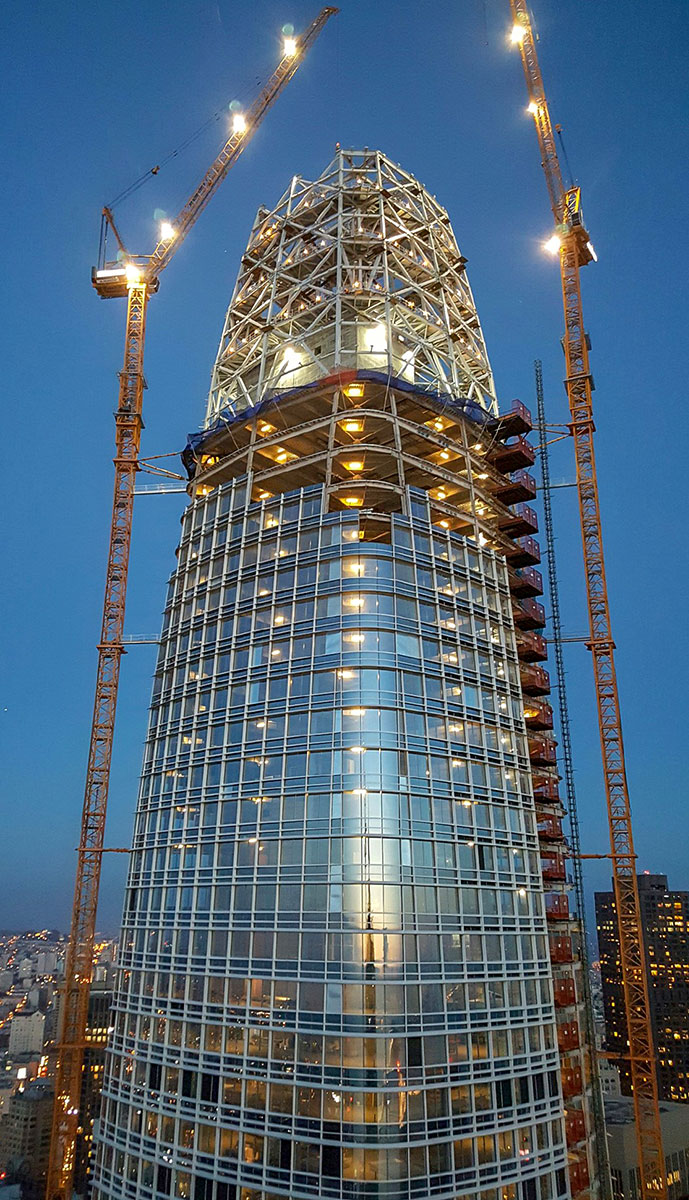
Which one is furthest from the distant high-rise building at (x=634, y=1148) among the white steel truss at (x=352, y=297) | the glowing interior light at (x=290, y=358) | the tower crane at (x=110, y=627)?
the glowing interior light at (x=290, y=358)

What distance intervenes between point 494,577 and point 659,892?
180 metres

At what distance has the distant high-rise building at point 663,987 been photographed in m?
164

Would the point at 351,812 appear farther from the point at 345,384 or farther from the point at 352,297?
the point at 352,297

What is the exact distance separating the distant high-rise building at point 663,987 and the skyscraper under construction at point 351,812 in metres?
129

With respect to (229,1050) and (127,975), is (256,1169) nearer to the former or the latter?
(229,1050)

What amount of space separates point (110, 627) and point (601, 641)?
46426 mm

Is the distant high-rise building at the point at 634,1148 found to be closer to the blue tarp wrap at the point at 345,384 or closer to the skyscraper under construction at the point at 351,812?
the skyscraper under construction at the point at 351,812

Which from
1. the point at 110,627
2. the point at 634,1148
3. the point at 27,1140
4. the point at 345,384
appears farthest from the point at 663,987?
the point at 345,384

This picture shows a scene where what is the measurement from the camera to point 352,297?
6062 cm

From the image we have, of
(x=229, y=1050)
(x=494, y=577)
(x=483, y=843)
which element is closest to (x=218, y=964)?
(x=229, y=1050)

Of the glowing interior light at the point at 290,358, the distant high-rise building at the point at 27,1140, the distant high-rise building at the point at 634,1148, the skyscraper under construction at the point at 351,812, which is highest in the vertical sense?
the glowing interior light at the point at 290,358

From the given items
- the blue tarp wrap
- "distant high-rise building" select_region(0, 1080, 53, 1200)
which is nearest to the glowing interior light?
the blue tarp wrap

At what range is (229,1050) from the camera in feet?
136

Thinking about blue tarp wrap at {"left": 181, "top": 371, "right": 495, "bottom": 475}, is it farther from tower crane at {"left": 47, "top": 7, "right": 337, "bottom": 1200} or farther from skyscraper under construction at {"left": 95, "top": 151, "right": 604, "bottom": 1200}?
tower crane at {"left": 47, "top": 7, "right": 337, "bottom": 1200}
